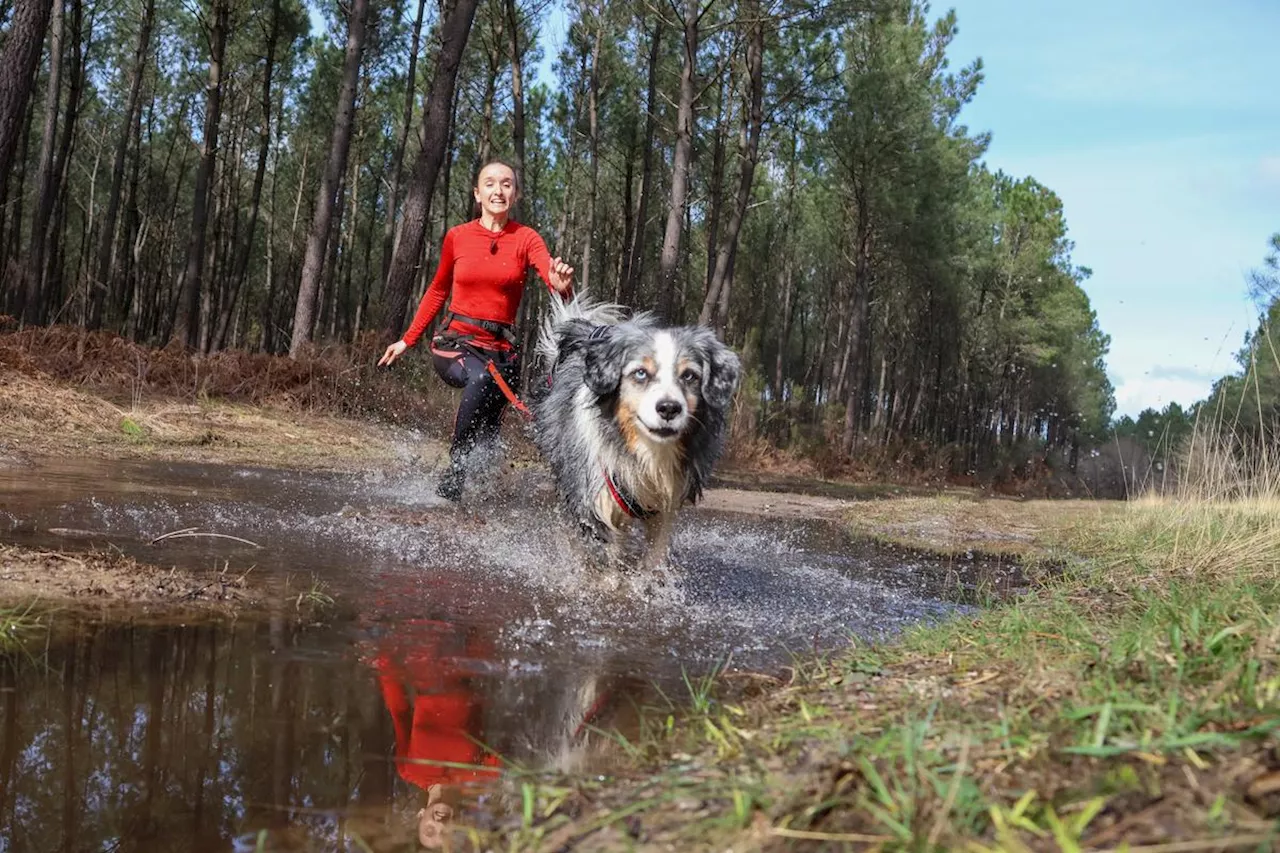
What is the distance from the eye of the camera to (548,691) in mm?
2912

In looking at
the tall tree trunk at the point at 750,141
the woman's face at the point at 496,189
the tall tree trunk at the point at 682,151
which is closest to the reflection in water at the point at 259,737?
the woman's face at the point at 496,189

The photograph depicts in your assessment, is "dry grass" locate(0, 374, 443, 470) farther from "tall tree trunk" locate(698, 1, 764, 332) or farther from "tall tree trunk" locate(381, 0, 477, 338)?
"tall tree trunk" locate(698, 1, 764, 332)

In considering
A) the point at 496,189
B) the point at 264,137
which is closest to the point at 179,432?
the point at 496,189

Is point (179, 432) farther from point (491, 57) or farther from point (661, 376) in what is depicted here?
point (491, 57)

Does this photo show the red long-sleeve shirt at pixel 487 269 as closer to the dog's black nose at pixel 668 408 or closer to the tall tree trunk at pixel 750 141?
the dog's black nose at pixel 668 408

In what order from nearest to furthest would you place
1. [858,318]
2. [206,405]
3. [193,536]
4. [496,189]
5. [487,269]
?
1. [193,536]
2. [496,189]
3. [487,269]
4. [206,405]
5. [858,318]

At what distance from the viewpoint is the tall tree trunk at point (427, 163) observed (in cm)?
1508

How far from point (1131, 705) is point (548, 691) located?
5.44 feet

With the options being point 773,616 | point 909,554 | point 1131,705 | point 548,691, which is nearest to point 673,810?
point 1131,705

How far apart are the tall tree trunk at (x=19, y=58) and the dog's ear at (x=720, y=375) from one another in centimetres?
913

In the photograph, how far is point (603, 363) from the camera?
5477 millimetres

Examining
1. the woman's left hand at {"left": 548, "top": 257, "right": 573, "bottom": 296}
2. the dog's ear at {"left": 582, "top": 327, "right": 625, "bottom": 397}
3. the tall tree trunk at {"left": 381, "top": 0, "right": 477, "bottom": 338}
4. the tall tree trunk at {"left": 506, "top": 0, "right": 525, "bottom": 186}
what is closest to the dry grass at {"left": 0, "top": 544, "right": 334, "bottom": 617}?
the dog's ear at {"left": 582, "top": 327, "right": 625, "bottom": 397}

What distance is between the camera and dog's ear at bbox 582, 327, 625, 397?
541cm

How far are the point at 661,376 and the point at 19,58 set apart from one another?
952cm
